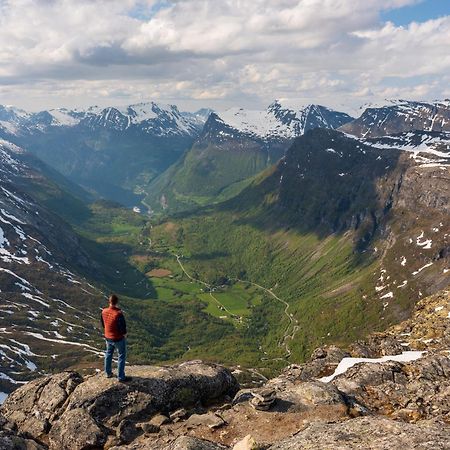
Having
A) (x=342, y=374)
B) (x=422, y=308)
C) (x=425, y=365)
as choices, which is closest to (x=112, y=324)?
(x=342, y=374)

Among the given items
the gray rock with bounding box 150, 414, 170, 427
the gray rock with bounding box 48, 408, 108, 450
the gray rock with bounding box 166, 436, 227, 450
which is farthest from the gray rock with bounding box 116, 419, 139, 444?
the gray rock with bounding box 166, 436, 227, 450

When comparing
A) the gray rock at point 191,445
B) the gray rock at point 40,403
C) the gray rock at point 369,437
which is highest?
the gray rock at point 369,437

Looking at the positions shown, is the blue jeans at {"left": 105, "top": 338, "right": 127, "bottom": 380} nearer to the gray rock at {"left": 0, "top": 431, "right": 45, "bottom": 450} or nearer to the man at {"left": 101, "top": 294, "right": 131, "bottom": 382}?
the man at {"left": 101, "top": 294, "right": 131, "bottom": 382}

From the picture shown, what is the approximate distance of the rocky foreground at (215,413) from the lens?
92.1 ft

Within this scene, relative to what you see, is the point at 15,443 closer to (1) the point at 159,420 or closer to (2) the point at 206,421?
(1) the point at 159,420

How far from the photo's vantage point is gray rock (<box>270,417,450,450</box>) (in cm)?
2528

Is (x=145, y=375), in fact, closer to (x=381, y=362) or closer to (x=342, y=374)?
(x=342, y=374)

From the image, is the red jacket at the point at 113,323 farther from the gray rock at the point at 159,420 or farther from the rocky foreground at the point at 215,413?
the gray rock at the point at 159,420

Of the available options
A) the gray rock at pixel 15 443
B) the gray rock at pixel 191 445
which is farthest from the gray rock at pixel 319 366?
the gray rock at pixel 15 443

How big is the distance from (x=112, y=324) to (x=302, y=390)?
17.6 meters

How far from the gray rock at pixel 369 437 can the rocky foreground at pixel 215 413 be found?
0.06m

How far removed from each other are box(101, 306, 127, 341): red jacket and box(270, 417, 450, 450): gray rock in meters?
16.8

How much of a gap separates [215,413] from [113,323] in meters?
11.4

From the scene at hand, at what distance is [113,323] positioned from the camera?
38688 millimetres
